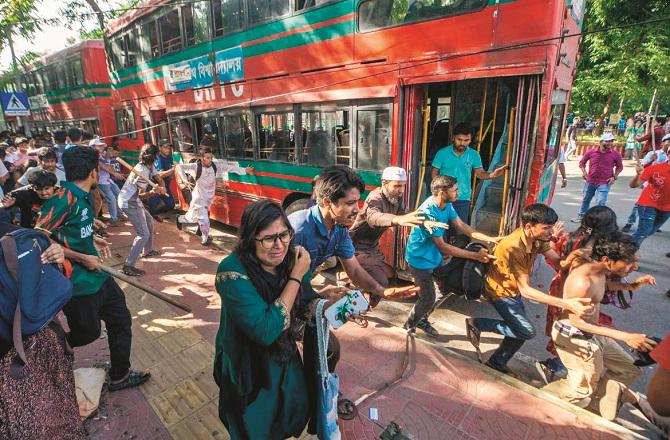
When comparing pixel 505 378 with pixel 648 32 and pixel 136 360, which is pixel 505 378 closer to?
pixel 136 360

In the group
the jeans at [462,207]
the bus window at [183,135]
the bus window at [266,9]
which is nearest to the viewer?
the jeans at [462,207]

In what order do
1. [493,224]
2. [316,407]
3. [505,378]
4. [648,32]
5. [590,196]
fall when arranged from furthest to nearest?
[648,32], [590,196], [493,224], [505,378], [316,407]

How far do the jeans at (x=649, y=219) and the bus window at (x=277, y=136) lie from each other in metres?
5.33

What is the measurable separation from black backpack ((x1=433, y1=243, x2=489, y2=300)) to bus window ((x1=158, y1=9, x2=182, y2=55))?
21.4ft

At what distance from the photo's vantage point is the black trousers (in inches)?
95.3

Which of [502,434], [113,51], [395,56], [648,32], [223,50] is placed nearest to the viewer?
[502,434]

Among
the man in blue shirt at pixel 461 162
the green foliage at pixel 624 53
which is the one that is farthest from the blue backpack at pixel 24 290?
the green foliage at pixel 624 53

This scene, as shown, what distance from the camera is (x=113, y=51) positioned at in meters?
9.20

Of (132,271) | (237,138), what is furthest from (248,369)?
(237,138)

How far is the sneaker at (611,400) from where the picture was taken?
2.42m

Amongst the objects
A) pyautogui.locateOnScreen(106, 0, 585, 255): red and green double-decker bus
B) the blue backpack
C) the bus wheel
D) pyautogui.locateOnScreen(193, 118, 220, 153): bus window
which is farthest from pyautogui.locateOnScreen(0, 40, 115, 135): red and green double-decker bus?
the blue backpack

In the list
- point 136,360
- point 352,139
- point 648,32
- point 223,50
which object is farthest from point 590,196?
point 648,32

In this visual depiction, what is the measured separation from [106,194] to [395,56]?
20.6 ft

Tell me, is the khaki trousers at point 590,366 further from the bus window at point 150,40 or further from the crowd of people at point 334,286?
the bus window at point 150,40
